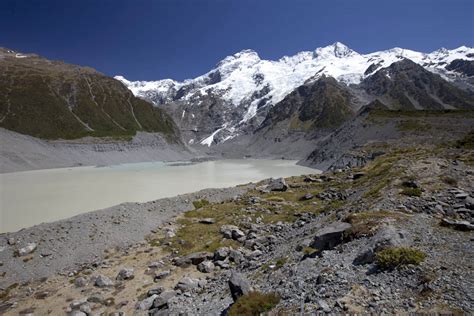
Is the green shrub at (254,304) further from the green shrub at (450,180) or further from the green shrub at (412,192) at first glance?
the green shrub at (450,180)

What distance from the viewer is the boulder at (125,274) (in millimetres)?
20703

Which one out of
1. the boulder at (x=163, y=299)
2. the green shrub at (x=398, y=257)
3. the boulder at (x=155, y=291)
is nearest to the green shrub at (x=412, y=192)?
the green shrub at (x=398, y=257)

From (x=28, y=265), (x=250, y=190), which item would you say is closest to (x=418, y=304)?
(x=28, y=265)

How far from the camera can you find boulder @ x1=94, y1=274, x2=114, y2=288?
19883mm

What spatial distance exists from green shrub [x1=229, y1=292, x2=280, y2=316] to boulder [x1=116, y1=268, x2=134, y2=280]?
11.0m

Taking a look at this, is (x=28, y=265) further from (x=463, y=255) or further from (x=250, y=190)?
(x=250, y=190)

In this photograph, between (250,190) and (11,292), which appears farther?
(250,190)

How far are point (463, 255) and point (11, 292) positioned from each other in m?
24.3

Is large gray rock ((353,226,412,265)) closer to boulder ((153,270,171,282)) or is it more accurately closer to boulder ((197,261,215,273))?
boulder ((197,261,215,273))

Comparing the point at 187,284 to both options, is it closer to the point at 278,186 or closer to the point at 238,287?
the point at 238,287

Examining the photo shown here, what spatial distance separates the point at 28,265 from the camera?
2281 cm

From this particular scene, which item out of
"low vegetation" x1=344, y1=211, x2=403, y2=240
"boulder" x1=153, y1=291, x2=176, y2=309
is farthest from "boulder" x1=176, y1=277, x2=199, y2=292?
"low vegetation" x1=344, y1=211, x2=403, y2=240

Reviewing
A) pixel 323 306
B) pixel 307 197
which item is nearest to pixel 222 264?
pixel 323 306

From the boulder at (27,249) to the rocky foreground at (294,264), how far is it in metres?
0.07
